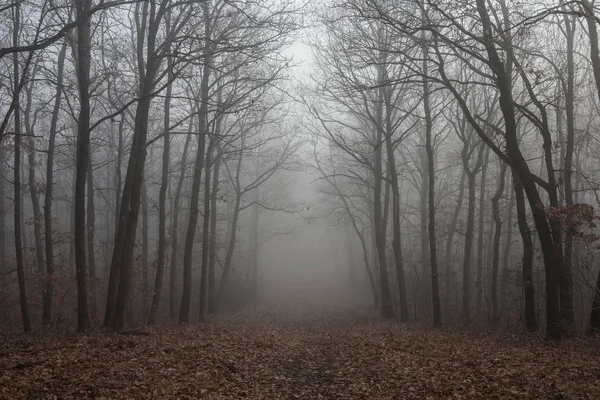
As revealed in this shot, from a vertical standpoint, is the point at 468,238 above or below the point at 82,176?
below

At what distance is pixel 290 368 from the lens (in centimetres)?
1033

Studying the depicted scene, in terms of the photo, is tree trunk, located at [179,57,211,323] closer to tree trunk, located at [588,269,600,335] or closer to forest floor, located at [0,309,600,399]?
forest floor, located at [0,309,600,399]

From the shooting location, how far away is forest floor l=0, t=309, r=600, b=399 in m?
7.45

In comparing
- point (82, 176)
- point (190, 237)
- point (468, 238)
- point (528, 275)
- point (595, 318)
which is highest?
A: point (82, 176)

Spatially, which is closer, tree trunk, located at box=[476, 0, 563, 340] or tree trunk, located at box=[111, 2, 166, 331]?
tree trunk, located at box=[476, 0, 563, 340]

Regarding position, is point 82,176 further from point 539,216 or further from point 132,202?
point 539,216

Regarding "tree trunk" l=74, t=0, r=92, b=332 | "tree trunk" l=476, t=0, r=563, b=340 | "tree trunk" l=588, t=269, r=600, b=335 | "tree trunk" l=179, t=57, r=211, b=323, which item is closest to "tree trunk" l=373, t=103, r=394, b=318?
"tree trunk" l=179, t=57, r=211, b=323

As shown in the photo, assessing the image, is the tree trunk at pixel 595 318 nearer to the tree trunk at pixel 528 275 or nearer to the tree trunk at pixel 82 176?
the tree trunk at pixel 528 275

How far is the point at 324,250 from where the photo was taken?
7738 cm

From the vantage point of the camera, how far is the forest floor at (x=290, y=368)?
293 inches

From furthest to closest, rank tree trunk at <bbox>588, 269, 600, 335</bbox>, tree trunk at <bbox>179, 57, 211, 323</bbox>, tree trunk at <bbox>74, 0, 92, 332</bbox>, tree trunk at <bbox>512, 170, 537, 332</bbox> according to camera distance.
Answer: tree trunk at <bbox>179, 57, 211, 323</bbox> < tree trunk at <bbox>512, 170, 537, 332</bbox> < tree trunk at <bbox>74, 0, 92, 332</bbox> < tree trunk at <bbox>588, 269, 600, 335</bbox>

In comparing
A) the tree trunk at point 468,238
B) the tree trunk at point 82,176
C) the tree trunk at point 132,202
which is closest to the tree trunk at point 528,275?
the tree trunk at point 468,238

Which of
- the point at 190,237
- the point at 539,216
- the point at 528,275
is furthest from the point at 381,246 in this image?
the point at 539,216

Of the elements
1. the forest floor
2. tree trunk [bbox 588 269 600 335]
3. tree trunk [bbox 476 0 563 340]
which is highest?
tree trunk [bbox 476 0 563 340]
